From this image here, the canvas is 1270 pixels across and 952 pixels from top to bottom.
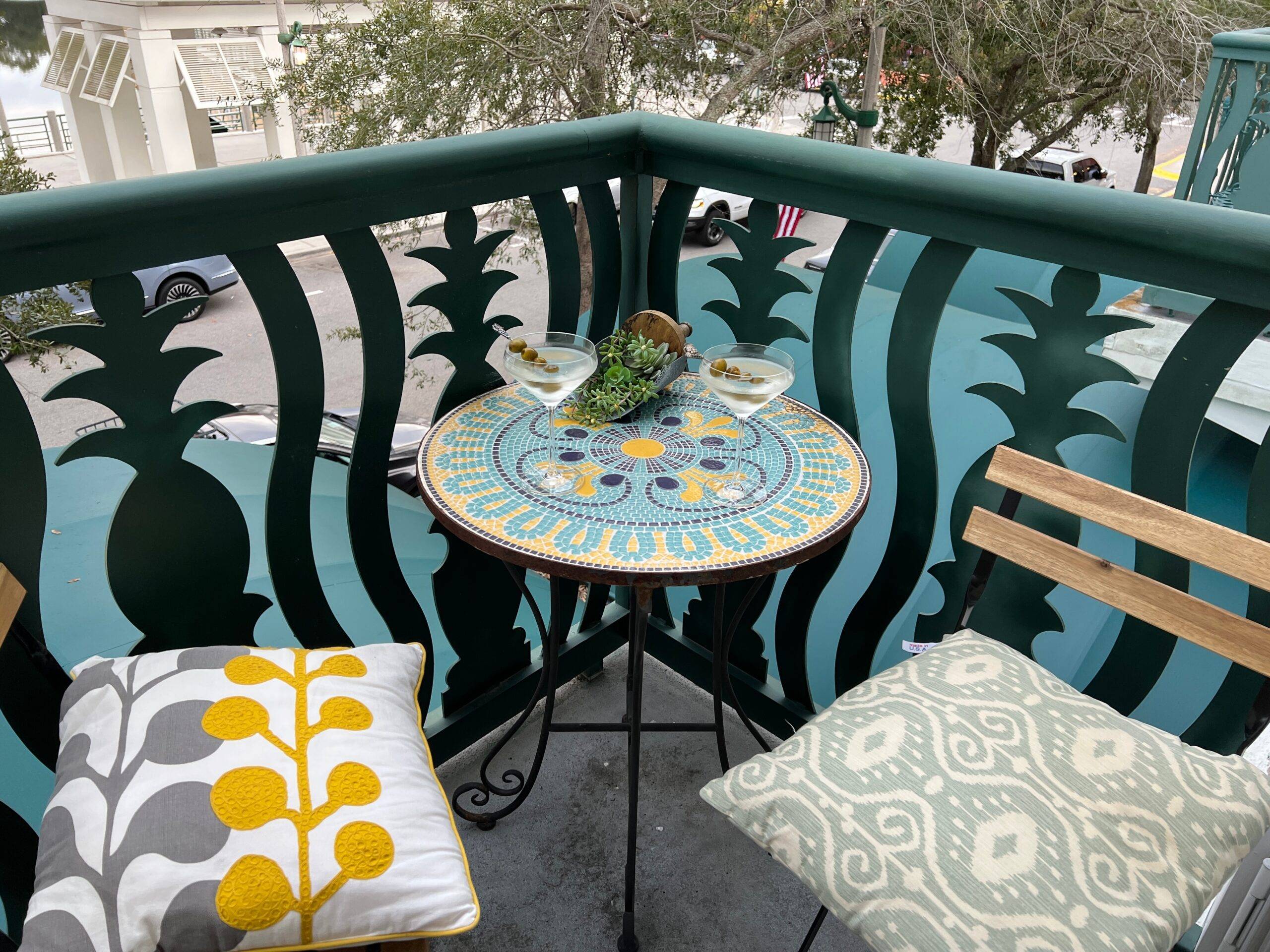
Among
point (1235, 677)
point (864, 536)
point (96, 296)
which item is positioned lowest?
point (864, 536)

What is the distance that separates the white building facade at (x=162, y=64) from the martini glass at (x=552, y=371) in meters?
15.6

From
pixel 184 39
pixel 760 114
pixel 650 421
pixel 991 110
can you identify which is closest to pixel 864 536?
pixel 650 421

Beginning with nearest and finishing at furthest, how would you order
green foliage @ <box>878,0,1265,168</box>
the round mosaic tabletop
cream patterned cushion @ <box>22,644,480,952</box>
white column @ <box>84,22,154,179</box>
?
→ cream patterned cushion @ <box>22,644,480,952</box> < the round mosaic tabletop < green foliage @ <box>878,0,1265,168</box> < white column @ <box>84,22,154,179</box>

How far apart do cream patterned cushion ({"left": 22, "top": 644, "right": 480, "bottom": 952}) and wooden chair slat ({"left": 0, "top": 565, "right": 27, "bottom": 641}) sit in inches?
4.9

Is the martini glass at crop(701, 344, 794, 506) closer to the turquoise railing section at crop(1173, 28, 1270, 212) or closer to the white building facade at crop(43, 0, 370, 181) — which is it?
the turquoise railing section at crop(1173, 28, 1270, 212)

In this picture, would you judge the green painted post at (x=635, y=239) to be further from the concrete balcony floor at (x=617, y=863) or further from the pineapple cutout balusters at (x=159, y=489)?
the concrete balcony floor at (x=617, y=863)

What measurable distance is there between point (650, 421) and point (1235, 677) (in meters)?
1.07

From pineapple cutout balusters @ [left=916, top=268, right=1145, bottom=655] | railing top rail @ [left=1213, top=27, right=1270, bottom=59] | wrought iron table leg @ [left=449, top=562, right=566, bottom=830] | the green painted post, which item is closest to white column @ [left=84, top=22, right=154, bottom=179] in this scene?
railing top rail @ [left=1213, top=27, right=1270, bottom=59]

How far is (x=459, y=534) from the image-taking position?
1388 millimetres

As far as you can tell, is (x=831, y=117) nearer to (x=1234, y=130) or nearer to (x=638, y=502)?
(x=1234, y=130)

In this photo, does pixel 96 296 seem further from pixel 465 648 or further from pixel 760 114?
pixel 760 114

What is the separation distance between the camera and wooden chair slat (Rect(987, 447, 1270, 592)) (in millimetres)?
1212

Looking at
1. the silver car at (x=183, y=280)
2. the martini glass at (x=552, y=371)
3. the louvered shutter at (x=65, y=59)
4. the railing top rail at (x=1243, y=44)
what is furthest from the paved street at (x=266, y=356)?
the martini glass at (x=552, y=371)

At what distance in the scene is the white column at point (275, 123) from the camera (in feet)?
56.2
